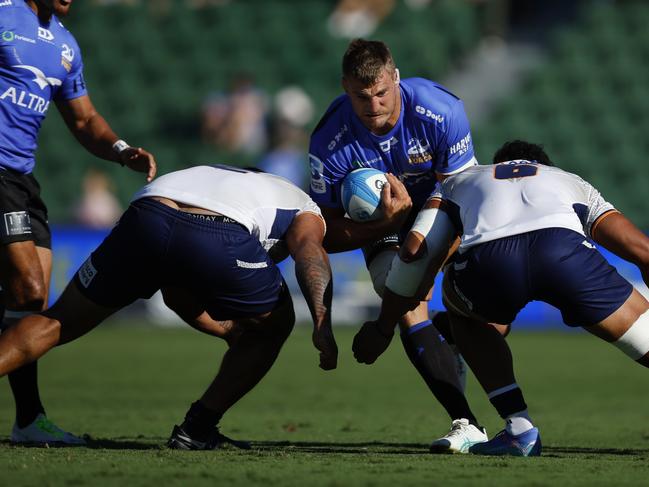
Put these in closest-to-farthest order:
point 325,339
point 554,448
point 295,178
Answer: point 325,339 → point 554,448 → point 295,178

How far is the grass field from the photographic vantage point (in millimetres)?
4730

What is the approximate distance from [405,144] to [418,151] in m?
0.09

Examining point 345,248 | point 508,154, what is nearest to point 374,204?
point 345,248

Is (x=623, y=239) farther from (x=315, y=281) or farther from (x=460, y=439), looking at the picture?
(x=315, y=281)

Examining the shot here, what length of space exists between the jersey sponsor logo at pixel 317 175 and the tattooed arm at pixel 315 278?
3.06 feet

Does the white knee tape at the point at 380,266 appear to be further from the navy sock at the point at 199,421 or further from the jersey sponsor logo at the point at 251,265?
the navy sock at the point at 199,421

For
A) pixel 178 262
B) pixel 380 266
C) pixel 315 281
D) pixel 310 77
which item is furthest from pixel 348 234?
pixel 310 77

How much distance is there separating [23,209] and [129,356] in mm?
5602

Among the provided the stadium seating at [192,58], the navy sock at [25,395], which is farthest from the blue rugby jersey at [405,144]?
the stadium seating at [192,58]

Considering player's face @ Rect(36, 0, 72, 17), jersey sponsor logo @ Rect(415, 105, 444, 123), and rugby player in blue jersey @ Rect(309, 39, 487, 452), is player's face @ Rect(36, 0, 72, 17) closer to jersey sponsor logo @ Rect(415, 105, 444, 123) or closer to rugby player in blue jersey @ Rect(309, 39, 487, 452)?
rugby player in blue jersey @ Rect(309, 39, 487, 452)

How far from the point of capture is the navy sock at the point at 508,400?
5695mm

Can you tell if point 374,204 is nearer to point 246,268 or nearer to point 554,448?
point 246,268

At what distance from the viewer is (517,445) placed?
18.4ft

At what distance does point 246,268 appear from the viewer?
17.9 ft
